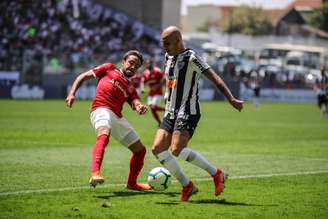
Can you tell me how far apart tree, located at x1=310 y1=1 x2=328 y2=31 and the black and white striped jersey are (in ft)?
260

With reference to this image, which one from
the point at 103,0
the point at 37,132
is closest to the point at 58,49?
the point at 103,0

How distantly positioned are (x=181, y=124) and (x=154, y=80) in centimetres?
1839

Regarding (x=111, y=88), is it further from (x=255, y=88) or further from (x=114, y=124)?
(x=255, y=88)

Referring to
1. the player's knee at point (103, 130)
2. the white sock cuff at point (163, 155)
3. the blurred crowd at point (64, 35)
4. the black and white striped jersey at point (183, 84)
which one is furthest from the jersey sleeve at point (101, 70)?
the blurred crowd at point (64, 35)

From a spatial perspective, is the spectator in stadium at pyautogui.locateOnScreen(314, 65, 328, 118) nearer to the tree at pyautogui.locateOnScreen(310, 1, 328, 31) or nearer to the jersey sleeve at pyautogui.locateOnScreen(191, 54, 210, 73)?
the jersey sleeve at pyautogui.locateOnScreen(191, 54, 210, 73)

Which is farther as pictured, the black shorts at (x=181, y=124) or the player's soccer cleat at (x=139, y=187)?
the player's soccer cleat at (x=139, y=187)

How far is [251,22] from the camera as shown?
386ft

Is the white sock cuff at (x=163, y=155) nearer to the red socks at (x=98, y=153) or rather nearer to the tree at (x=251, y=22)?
the red socks at (x=98, y=153)

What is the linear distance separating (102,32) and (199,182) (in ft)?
125

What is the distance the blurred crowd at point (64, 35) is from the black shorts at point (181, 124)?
33736 mm

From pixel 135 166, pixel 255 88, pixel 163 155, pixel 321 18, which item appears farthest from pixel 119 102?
pixel 321 18

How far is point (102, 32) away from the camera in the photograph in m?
50.5

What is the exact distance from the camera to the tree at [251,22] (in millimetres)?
115562

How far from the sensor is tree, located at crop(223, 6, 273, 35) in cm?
11556
